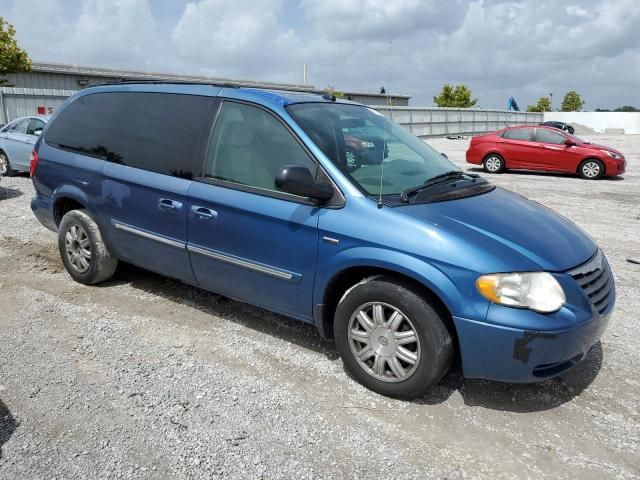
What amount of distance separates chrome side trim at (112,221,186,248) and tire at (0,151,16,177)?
963 cm

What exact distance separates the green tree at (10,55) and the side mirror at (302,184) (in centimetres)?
2640

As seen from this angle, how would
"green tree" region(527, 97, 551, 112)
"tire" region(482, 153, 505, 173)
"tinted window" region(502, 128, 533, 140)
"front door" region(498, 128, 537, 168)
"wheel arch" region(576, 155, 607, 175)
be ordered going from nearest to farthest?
1. "wheel arch" region(576, 155, 607, 175)
2. "front door" region(498, 128, 537, 168)
3. "tinted window" region(502, 128, 533, 140)
4. "tire" region(482, 153, 505, 173)
5. "green tree" region(527, 97, 551, 112)

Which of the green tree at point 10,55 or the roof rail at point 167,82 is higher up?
the green tree at point 10,55

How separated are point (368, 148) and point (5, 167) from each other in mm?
11677

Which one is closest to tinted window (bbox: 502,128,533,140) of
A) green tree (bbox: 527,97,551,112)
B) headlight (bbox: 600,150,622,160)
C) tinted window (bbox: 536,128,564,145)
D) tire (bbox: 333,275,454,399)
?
tinted window (bbox: 536,128,564,145)

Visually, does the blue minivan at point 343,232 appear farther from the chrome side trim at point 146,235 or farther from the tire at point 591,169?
the tire at point 591,169

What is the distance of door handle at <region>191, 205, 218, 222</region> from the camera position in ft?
12.7

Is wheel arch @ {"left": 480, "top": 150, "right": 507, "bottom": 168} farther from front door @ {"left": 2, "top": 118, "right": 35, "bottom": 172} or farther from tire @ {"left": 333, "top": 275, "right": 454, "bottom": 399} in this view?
tire @ {"left": 333, "top": 275, "right": 454, "bottom": 399}

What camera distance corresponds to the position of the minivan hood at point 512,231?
303cm

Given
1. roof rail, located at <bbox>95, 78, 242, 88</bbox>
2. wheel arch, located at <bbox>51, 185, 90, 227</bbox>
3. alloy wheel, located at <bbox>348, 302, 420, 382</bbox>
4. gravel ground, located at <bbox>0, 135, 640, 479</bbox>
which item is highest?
roof rail, located at <bbox>95, 78, 242, 88</bbox>

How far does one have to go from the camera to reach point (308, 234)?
3.44 m

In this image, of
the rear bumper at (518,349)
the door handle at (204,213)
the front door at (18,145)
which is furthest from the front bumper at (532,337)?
the front door at (18,145)

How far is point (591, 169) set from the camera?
1510 cm

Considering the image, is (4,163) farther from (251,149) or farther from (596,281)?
(596,281)
